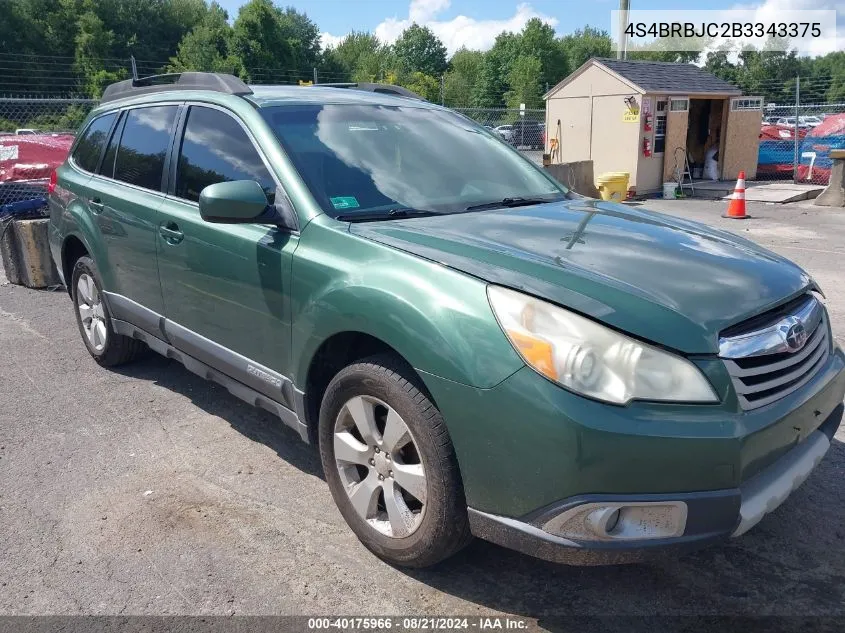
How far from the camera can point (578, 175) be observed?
15.3 m

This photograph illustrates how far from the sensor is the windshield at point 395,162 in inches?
128

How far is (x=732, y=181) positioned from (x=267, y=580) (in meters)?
17.4

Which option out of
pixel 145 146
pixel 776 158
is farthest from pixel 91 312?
pixel 776 158

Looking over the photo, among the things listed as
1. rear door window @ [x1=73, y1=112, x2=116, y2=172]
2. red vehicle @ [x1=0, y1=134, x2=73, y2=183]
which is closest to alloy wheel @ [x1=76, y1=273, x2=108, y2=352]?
rear door window @ [x1=73, y1=112, x2=116, y2=172]

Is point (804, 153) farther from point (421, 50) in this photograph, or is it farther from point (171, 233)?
point (421, 50)

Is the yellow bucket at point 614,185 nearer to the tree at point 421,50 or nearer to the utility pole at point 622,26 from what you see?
the utility pole at point 622,26

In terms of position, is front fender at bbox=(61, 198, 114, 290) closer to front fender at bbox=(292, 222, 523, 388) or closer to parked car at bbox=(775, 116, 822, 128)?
front fender at bbox=(292, 222, 523, 388)

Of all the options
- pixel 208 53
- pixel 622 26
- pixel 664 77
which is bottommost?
pixel 664 77

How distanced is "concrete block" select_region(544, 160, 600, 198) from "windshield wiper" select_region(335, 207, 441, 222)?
1141 centimetres

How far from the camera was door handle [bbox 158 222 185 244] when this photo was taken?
12.3 feet

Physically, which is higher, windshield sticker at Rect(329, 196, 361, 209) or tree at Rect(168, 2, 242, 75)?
tree at Rect(168, 2, 242, 75)

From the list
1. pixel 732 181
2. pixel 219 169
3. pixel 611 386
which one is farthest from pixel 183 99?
pixel 732 181

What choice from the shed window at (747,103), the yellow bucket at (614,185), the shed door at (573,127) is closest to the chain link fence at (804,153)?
the shed window at (747,103)

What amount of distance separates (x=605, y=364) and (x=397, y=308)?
76 centimetres
